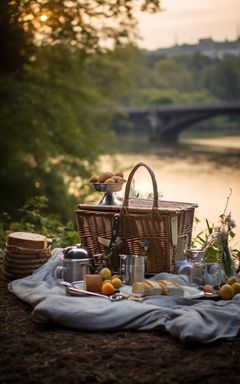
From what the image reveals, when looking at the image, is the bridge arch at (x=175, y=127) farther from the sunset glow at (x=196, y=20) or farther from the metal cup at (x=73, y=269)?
the metal cup at (x=73, y=269)

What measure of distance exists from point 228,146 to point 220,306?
21.9 meters

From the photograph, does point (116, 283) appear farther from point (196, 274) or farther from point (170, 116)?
point (170, 116)

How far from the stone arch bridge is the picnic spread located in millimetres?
24275

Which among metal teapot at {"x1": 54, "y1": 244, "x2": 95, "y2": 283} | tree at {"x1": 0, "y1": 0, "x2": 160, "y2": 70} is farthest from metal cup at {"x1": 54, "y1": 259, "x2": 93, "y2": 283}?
tree at {"x1": 0, "y1": 0, "x2": 160, "y2": 70}

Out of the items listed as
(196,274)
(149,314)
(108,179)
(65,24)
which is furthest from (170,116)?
(149,314)

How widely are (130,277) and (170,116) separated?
2687cm

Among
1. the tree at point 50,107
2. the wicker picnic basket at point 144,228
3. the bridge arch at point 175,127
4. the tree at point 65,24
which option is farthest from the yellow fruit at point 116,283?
the bridge arch at point 175,127

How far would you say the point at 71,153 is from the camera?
11828 millimetres

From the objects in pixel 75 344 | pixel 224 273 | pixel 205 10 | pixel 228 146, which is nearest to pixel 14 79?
pixel 205 10

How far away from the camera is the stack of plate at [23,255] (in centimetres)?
404

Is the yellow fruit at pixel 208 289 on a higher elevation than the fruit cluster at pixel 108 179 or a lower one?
lower

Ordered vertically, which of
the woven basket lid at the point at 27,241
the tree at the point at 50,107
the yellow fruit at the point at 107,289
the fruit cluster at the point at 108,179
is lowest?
the yellow fruit at the point at 107,289

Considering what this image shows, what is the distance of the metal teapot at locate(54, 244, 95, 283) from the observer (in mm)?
3795

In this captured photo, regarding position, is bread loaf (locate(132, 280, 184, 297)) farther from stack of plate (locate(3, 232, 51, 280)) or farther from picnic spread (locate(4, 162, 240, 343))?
stack of plate (locate(3, 232, 51, 280))
